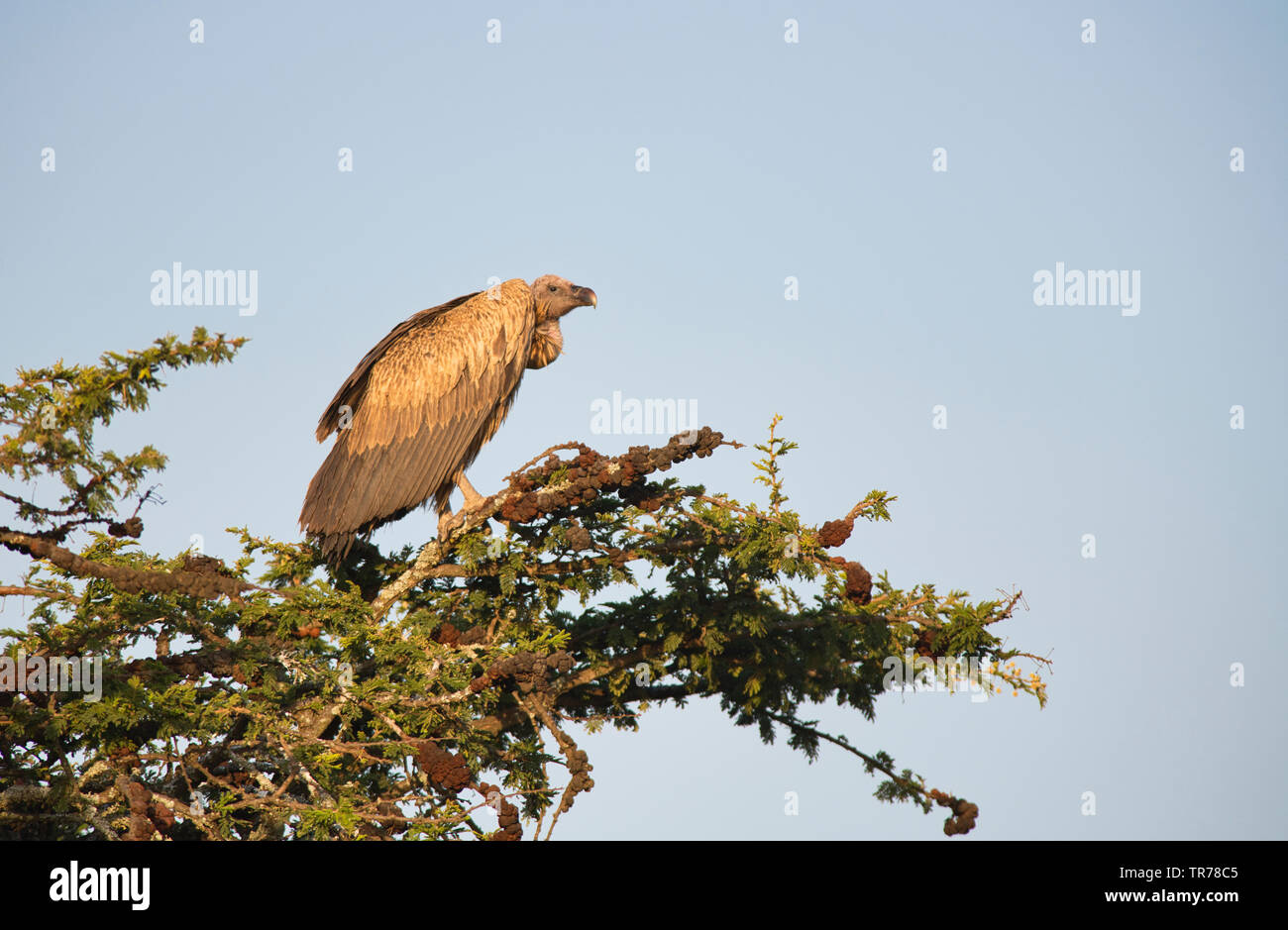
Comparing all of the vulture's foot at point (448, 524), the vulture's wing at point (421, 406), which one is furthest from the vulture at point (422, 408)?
the vulture's foot at point (448, 524)

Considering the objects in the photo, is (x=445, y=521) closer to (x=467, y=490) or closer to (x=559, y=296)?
(x=467, y=490)

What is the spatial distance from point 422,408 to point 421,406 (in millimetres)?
23

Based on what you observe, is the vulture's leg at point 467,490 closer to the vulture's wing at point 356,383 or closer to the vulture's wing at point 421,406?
the vulture's wing at point 421,406

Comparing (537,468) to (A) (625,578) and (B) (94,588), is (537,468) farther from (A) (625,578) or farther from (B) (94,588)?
(B) (94,588)

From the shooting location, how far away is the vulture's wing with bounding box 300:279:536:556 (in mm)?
10383

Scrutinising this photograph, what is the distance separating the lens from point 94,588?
7.57 meters

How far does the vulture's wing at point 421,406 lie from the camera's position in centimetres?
1038

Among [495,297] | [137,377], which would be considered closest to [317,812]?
[137,377]

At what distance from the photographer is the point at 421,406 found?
11070 mm

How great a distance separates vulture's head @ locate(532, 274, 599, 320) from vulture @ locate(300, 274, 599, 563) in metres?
0.16

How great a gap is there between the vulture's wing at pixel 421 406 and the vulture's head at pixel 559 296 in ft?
1.19

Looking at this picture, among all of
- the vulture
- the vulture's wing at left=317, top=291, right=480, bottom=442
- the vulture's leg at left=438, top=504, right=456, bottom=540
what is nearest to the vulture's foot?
the vulture's leg at left=438, top=504, right=456, bottom=540

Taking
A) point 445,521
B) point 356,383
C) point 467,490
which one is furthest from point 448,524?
point 356,383

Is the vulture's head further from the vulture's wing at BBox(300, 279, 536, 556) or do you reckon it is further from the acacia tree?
the acacia tree
